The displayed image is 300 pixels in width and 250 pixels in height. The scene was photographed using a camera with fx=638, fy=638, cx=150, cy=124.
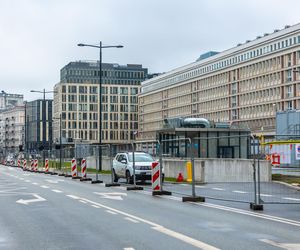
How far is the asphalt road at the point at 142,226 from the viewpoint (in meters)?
9.52

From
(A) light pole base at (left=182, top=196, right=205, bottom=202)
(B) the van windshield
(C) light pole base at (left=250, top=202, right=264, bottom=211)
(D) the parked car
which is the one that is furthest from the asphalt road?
(B) the van windshield

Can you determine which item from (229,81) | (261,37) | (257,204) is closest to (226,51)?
(229,81)

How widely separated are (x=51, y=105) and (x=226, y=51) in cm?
8498

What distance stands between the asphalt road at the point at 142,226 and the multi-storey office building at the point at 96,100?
6145 inches

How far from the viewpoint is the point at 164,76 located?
161m

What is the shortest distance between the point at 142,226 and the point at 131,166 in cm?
1862

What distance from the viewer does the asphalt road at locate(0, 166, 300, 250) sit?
31.2ft

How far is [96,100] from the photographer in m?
180

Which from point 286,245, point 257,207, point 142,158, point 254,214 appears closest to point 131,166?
point 142,158

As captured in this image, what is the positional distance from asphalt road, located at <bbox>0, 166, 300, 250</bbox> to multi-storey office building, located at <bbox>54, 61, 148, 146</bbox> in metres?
156

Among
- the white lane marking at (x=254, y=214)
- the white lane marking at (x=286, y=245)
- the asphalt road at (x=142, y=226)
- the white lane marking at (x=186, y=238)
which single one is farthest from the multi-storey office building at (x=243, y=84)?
the white lane marking at (x=286, y=245)

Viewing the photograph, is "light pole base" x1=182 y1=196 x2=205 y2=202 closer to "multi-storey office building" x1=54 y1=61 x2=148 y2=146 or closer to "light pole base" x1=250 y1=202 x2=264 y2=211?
"light pole base" x1=250 y1=202 x2=264 y2=211

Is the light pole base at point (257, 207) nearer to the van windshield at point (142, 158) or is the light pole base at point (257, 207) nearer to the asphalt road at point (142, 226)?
the asphalt road at point (142, 226)

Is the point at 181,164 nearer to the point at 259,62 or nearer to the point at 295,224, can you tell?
the point at 295,224
